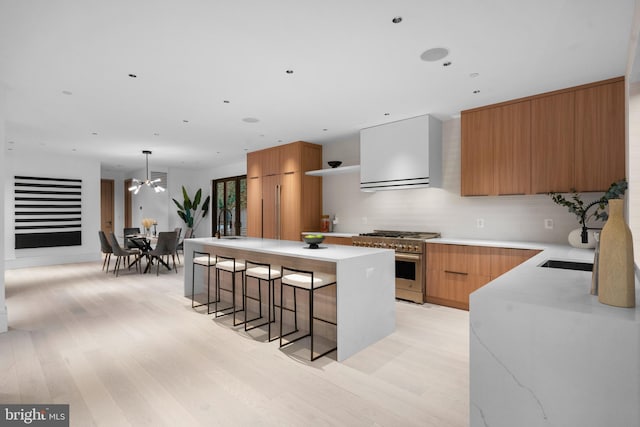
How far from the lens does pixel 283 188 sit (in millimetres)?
6348

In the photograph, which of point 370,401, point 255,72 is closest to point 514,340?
point 370,401

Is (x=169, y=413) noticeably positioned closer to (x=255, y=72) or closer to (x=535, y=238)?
(x=255, y=72)

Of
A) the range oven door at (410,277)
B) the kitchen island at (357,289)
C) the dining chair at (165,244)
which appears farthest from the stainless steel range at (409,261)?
Result: the dining chair at (165,244)

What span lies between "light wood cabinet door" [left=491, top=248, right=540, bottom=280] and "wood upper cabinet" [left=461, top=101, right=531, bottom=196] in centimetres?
74

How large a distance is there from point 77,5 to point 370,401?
3.26 metres

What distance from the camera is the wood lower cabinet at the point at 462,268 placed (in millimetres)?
3695

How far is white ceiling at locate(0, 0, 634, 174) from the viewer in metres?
2.20

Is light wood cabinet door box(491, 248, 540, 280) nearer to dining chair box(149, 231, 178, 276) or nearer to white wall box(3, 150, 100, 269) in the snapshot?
dining chair box(149, 231, 178, 276)

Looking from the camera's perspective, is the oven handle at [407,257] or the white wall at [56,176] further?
the white wall at [56,176]

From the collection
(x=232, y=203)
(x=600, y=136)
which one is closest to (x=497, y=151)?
(x=600, y=136)

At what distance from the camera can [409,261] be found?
Result: 14.7 ft

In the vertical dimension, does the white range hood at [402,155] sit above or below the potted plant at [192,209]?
above

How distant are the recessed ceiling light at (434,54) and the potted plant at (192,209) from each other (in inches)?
329

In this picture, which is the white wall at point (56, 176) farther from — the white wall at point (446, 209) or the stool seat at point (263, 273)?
the stool seat at point (263, 273)
